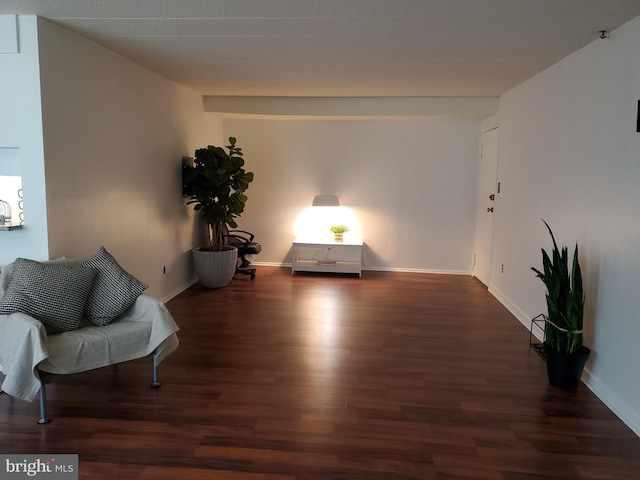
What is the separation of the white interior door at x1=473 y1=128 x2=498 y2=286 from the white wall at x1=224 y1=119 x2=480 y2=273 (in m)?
0.19

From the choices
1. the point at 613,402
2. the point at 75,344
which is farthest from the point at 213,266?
the point at 613,402

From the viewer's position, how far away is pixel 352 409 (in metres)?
2.76

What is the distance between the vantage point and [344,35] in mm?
3236

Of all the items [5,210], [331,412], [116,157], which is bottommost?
[331,412]

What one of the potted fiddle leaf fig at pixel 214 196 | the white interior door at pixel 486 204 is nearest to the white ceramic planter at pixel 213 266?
the potted fiddle leaf fig at pixel 214 196

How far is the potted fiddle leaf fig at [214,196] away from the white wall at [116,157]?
18 cm

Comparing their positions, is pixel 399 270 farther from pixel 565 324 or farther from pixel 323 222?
pixel 565 324

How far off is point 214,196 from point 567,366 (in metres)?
3.89

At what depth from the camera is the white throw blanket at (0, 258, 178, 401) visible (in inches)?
94.0

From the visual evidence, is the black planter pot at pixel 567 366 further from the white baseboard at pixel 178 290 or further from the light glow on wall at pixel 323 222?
the light glow on wall at pixel 323 222

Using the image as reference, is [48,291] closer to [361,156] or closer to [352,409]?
[352,409]

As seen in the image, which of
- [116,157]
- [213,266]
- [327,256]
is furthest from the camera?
[327,256]

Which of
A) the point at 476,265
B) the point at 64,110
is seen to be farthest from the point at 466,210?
the point at 64,110

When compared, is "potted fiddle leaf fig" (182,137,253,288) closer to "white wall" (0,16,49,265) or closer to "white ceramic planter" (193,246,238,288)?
"white ceramic planter" (193,246,238,288)
